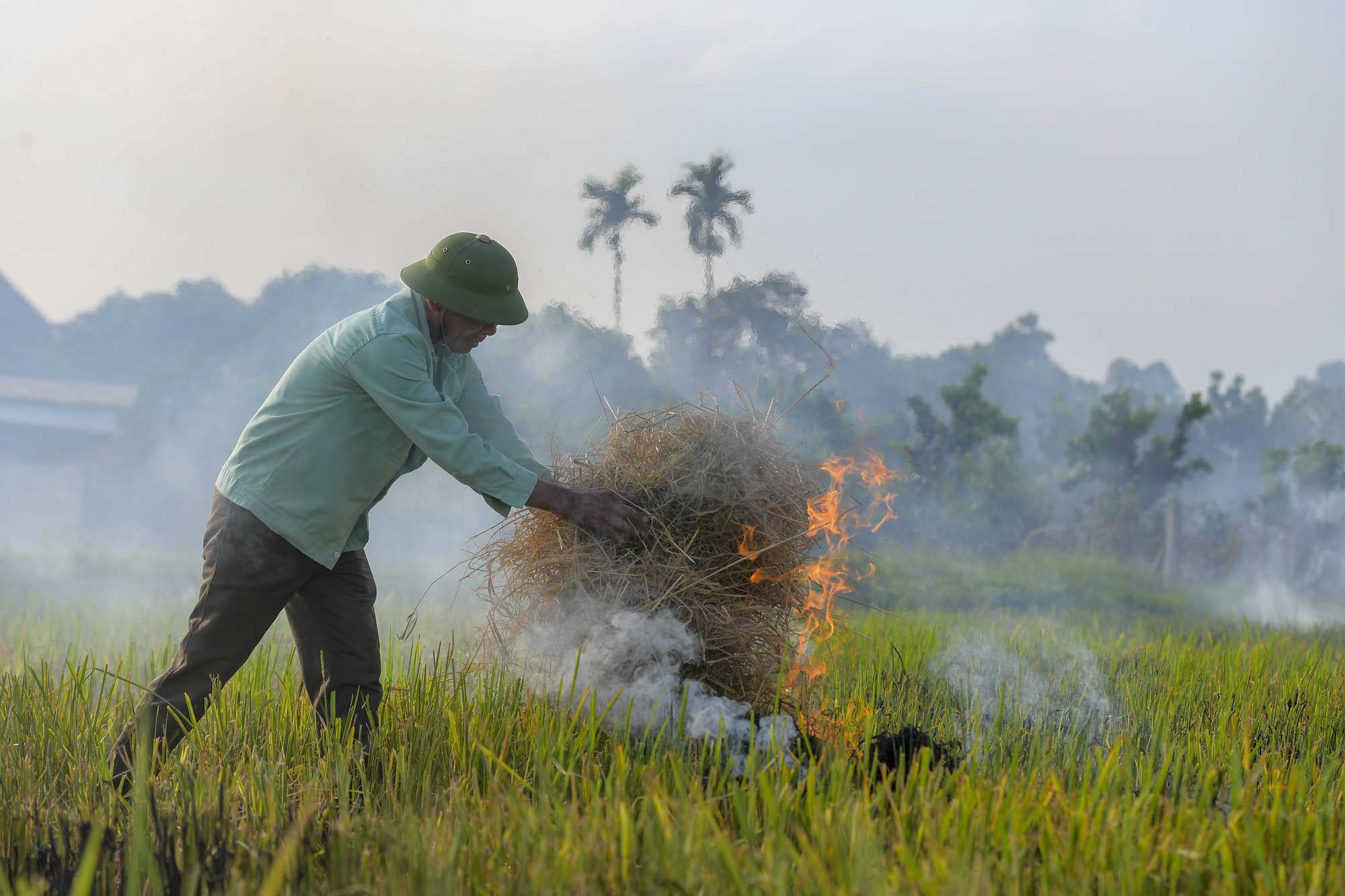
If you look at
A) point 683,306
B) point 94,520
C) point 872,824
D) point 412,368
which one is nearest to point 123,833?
point 412,368

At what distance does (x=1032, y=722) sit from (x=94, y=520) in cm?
1746

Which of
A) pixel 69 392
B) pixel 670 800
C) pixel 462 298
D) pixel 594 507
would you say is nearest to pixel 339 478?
pixel 462 298

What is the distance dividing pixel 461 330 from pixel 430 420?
1.46ft

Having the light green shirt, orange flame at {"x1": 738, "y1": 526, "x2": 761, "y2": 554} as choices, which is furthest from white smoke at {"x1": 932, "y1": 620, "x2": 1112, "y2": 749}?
the light green shirt

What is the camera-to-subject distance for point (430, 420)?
2.67 meters

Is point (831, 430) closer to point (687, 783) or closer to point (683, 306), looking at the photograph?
point (683, 306)

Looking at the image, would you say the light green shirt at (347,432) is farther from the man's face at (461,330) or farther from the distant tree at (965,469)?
the distant tree at (965,469)

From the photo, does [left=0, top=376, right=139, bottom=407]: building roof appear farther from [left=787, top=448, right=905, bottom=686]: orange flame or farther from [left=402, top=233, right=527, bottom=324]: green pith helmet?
[left=787, top=448, right=905, bottom=686]: orange flame

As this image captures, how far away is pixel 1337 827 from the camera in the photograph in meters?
2.03

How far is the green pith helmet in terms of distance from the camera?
2846 millimetres

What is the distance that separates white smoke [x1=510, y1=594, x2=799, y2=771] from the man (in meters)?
0.28

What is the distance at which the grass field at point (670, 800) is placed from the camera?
162 cm

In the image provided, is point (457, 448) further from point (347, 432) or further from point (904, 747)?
point (904, 747)

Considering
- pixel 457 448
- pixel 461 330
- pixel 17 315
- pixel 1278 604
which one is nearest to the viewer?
pixel 457 448
